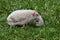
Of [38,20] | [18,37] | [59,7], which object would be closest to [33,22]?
[38,20]

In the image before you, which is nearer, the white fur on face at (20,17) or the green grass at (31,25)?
the green grass at (31,25)

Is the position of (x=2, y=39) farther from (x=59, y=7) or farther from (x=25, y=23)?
(x=59, y=7)

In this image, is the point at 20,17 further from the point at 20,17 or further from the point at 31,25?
the point at 31,25

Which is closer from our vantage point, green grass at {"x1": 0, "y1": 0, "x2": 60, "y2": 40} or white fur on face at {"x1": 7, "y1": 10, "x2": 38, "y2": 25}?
green grass at {"x1": 0, "y1": 0, "x2": 60, "y2": 40}

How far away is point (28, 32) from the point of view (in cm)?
607

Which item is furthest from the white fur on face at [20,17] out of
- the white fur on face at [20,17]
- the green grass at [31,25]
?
the green grass at [31,25]

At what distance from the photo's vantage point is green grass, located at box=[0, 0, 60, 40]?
5.97m

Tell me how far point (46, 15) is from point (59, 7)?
71cm

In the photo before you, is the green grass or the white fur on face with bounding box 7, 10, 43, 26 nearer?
the green grass

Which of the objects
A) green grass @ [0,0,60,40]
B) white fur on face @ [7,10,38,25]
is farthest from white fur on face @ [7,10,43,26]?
green grass @ [0,0,60,40]

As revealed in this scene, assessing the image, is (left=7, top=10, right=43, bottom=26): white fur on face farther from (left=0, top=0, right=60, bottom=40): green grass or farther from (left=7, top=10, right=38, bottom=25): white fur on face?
(left=0, top=0, right=60, bottom=40): green grass

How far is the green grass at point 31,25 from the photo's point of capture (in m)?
5.97

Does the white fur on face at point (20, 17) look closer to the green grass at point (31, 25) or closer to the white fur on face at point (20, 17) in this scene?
the white fur on face at point (20, 17)

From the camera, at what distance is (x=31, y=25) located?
638 cm
